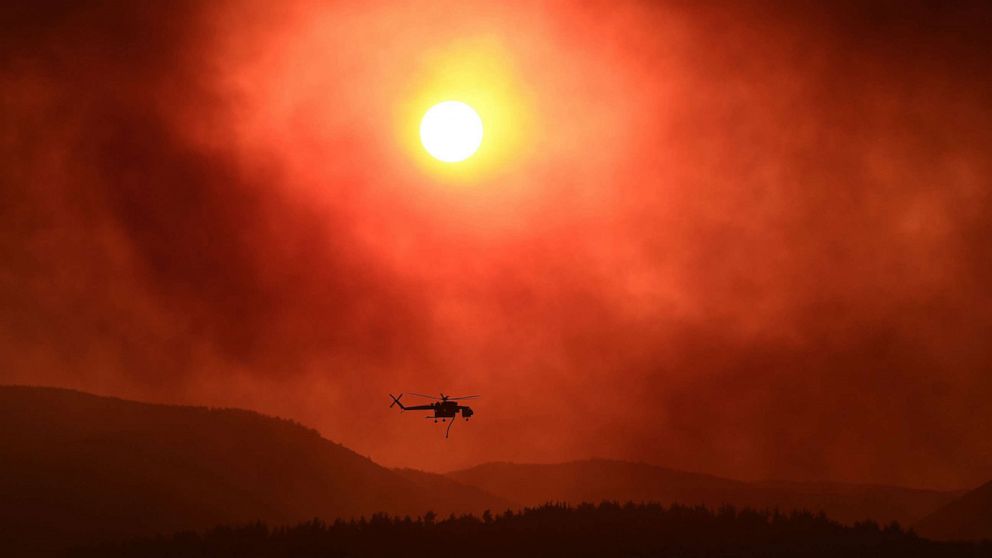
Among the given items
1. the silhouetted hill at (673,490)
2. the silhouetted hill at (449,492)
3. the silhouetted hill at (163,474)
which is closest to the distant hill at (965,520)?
the silhouetted hill at (673,490)

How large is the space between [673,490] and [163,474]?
90186 mm

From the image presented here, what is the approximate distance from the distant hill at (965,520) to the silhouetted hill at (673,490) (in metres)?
45.5

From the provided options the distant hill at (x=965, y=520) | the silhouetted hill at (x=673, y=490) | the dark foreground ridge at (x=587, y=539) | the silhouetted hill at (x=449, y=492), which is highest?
the silhouetted hill at (x=673, y=490)

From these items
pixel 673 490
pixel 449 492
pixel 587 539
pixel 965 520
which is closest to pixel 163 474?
pixel 449 492

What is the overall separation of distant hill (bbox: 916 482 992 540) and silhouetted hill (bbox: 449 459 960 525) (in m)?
45.5

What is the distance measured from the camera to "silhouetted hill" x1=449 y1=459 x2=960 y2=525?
144250 mm

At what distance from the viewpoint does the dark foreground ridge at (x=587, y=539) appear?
45.4m

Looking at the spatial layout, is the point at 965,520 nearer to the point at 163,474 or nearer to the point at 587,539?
the point at 587,539

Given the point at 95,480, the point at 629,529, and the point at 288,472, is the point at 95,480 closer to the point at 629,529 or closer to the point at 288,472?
the point at 288,472

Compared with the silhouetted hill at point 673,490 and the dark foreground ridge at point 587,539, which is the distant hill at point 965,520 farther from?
the silhouetted hill at point 673,490

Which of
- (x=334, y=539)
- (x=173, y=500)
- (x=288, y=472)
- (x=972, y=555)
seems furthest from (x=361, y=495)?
(x=972, y=555)

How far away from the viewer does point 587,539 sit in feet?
157

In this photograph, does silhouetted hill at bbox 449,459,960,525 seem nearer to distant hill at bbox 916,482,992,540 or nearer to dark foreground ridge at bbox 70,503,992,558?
distant hill at bbox 916,482,992,540

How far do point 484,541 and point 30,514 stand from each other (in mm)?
44522
